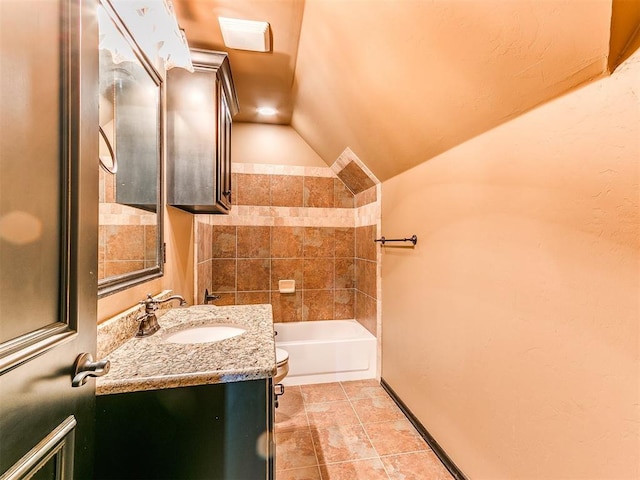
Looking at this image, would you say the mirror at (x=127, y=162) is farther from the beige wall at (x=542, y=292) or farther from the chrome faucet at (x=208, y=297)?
the beige wall at (x=542, y=292)

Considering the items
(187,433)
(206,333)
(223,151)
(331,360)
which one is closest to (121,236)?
(206,333)

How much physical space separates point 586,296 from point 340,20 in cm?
158

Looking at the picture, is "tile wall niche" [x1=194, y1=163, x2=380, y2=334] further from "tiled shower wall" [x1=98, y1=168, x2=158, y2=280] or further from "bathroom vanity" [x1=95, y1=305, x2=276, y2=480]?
"bathroom vanity" [x1=95, y1=305, x2=276, y2=480]

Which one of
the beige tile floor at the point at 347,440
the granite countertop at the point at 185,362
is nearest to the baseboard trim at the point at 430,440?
the beige tile floor at the point at 347,440

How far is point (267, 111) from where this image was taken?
277 cm

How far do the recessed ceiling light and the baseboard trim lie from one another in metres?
2.72

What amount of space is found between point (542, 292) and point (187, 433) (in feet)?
4.22

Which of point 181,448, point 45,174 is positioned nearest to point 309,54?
point 45,174

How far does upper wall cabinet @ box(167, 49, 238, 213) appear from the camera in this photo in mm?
1667

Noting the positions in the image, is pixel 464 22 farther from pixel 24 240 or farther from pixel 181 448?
pixel 181 448

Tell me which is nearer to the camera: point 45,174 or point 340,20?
point 45,174

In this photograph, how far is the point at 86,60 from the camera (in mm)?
648

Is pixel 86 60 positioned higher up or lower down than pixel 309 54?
lower down

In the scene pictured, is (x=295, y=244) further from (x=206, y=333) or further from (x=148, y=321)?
(x=148, y=321)
